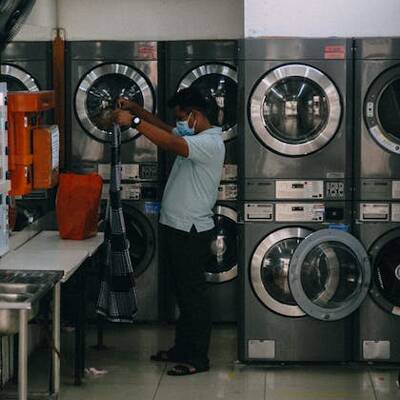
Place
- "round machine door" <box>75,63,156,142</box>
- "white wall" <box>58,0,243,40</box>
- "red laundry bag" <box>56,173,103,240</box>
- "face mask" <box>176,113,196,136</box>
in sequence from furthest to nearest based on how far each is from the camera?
"white wall" <box>58,0,243,40</box> → "round machine door" <box>75,63,156,142</box> → "face mask" <box>176,113,196,136</box> → "red laundry bag" <box>56,173,103,240</box>

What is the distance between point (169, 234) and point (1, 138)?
1444 mm

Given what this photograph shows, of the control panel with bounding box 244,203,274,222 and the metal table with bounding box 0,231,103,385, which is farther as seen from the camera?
the control panel with bounding box 244,203,274,222

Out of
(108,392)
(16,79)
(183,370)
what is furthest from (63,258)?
(16,79)

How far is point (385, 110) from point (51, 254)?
2.30 m

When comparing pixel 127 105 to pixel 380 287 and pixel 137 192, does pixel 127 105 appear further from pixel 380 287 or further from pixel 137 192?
pixel 380 287

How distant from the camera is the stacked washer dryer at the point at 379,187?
6949 millimetres

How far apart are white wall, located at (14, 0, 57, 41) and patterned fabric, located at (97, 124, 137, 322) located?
97cm

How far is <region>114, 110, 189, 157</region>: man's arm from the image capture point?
21.9 feet

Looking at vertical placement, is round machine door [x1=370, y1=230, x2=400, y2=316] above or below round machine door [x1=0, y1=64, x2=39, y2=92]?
below

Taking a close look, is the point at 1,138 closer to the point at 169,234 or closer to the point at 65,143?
the point at 169,234

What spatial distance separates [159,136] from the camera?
6.67 metres

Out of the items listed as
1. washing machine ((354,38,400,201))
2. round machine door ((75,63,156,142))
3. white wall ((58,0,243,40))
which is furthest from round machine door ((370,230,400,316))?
white wall ((58,0,243,40))

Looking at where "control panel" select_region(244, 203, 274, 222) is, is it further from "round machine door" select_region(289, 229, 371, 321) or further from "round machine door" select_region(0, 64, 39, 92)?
"round machine door" select_region(0, 64, 39, 92)

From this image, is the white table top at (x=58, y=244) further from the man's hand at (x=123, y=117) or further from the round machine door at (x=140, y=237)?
the round machine door at (x=140, y=237)
